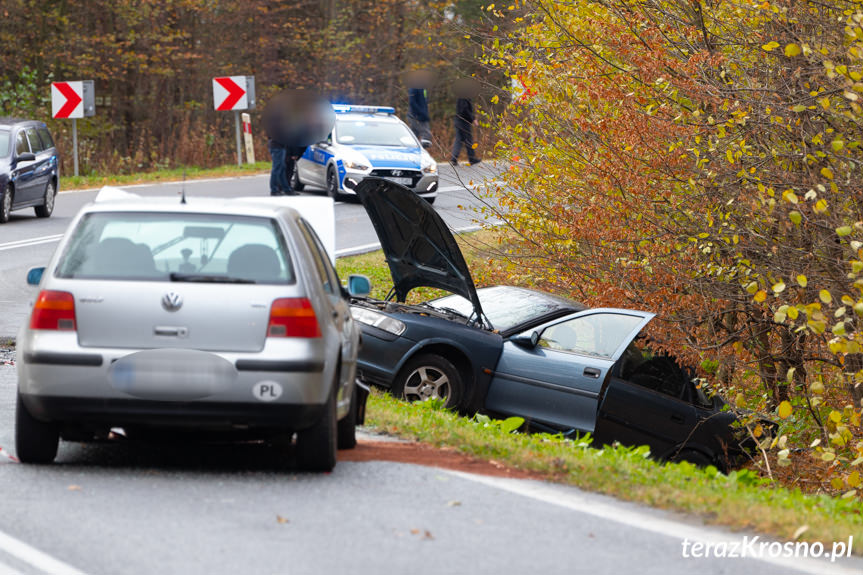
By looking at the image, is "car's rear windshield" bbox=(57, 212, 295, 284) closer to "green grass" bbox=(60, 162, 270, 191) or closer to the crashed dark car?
the crashed dark car

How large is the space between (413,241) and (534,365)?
1.84m

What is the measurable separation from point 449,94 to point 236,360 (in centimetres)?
3954

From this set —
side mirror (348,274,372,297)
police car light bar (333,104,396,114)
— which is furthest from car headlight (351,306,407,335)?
police car light bar (333,104,396,114)

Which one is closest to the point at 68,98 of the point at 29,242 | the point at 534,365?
the point at 29,242

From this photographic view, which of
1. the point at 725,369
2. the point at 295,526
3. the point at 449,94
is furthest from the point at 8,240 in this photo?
the point at 449,94

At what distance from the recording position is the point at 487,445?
7.96m

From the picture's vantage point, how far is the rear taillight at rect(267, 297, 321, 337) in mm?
6605

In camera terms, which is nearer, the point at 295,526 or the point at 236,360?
the point at 295,526

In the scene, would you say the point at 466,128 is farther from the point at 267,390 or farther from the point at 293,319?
the point at 267,390

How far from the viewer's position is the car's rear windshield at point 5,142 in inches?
889

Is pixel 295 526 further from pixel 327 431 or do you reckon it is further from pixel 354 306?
pixel 354 306

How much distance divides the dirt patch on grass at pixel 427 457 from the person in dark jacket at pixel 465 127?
309 inches

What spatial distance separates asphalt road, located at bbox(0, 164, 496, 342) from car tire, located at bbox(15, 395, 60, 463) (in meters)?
4.26

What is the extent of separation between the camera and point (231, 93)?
→ 31766mm
